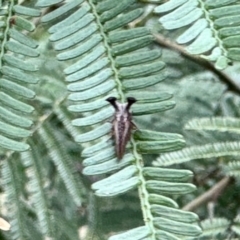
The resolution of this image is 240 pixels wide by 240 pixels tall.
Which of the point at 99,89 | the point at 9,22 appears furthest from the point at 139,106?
the point at 9,22

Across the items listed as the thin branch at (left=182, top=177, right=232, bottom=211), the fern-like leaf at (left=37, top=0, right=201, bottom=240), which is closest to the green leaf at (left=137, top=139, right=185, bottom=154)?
the fern-like leaf at (left=37, top=0, right=201, bottom=240)

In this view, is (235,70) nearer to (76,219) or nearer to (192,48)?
(76,219)

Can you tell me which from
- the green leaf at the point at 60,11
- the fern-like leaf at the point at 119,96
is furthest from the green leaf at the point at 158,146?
the green leaf at the point at 60,11

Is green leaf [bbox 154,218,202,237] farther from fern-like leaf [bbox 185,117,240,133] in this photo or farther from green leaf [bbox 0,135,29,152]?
fern-like leaf [bbox 185,117,240,133]

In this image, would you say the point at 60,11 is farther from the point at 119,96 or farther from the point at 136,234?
the point at 136,234

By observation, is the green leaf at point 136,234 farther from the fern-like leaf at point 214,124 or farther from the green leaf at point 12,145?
the fern-like leaf at point 214,124

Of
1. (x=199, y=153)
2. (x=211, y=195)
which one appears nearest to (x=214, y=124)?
(x=199, y=153)
